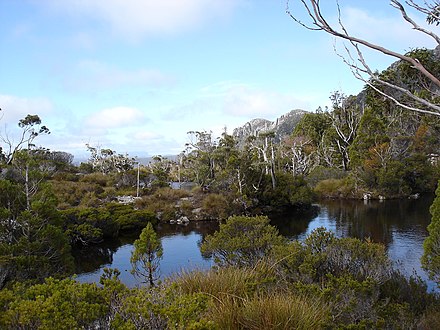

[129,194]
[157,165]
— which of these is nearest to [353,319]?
[129,194]

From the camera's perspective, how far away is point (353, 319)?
5086 millimetres

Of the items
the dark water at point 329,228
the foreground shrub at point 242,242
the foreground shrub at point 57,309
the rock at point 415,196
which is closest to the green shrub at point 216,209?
the dark water at point 329,228

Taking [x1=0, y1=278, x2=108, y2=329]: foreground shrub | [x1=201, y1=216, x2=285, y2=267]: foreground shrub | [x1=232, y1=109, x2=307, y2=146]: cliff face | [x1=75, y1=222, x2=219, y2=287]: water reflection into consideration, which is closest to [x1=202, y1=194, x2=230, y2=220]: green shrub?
[x1=75, y1=222, x2=219, y2=287]: water reflection

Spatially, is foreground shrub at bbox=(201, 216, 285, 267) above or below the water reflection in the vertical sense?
above

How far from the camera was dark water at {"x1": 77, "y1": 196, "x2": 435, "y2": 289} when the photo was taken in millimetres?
14440

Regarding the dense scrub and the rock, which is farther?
the rock

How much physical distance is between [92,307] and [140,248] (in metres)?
8.73

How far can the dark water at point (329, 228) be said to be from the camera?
47.4 feet

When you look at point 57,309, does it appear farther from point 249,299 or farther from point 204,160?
point 204,160

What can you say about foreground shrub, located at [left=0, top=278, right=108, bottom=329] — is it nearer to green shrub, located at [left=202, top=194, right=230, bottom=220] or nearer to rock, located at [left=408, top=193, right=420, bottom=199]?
green shrub, located at [left=202, top=194, right=230, bottom=220]

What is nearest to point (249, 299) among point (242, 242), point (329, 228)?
point (242, 242)

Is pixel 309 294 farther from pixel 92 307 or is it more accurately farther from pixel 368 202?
pixel 368 202

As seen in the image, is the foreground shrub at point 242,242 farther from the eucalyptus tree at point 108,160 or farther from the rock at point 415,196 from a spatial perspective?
the eucalyptus tree at point 108,160

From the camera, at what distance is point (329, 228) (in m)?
20.3
